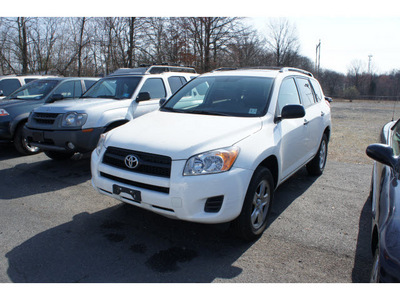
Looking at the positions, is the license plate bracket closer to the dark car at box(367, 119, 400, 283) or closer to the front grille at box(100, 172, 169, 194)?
the front grille at box(100, 172, 169, 194)

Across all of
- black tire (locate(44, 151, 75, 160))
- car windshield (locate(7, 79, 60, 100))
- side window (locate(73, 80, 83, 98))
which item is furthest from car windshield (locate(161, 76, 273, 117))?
car windshield (locate(7, 79, 60, 100))

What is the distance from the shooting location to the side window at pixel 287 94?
158 inches

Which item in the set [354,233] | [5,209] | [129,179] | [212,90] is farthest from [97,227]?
[354,233]

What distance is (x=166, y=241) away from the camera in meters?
3.31

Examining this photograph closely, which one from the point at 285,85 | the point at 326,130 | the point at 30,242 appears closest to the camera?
the point at 30,242

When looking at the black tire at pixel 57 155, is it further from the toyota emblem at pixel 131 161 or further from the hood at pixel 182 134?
the toyota emblem at pixel 131 161

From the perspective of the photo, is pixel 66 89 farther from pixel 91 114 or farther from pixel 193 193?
pixel 193 193

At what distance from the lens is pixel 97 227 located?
363 cm

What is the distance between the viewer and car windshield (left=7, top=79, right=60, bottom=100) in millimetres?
7822

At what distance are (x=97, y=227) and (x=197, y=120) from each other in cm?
173

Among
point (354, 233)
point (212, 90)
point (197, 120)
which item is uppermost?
point (212, 90)

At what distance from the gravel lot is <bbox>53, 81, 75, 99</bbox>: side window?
11.0 ft

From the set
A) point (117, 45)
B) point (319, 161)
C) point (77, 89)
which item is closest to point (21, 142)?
point (77, 89)

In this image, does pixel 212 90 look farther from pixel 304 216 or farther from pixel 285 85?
pixel 304 216
